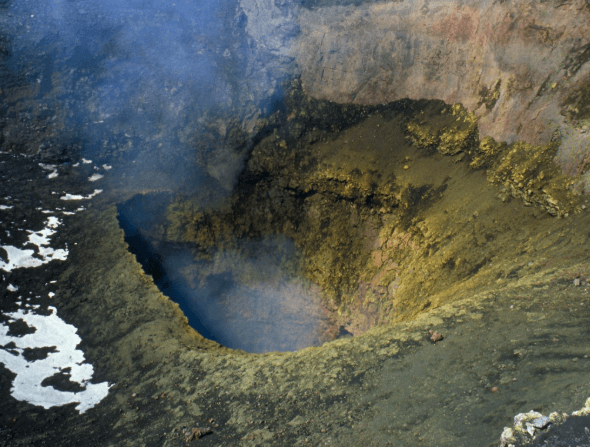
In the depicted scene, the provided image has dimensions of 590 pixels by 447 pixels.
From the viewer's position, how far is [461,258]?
27.5 feet

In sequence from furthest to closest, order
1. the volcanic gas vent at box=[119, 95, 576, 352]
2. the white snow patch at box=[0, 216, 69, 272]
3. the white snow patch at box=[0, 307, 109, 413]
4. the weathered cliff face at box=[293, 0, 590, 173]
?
the volcanic gas vent at box=[119, 95, 576, 352] < the white snow patch at box=[0, 216, 69, 272] < the weathered cliff face at box=[293, 0, 590, 173] < the white snow patch at box=[0, 307, 109, 413]

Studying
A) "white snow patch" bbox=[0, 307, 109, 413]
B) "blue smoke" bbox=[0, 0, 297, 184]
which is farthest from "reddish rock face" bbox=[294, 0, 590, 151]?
"white snow patch" bbox=[0, 307, 109, 413]

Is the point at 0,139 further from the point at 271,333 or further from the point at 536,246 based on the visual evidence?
the point at 536,246

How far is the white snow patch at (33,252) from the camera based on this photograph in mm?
8961

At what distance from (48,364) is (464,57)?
11.4m

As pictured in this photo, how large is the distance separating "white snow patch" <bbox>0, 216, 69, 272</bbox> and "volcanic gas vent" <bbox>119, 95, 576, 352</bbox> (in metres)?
1.86

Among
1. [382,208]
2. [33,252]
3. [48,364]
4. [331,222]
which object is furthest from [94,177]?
[382,208]

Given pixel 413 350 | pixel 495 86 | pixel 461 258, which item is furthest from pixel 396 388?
pixel 495 86

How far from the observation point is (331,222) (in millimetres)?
11820

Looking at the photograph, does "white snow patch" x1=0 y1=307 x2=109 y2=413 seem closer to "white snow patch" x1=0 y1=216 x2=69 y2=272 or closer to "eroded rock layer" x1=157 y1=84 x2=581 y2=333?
"white snow patch" x1=0 y1=216 x2=69 y2=272

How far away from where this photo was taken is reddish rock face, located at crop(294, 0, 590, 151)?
7797 mm

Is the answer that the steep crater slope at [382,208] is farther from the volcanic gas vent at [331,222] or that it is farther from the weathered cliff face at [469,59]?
the weathered cliff face at [469,59]

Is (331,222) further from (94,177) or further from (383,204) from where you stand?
(94,177)

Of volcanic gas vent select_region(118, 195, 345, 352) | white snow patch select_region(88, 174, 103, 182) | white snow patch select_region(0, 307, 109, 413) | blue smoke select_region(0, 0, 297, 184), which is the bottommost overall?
white snow patch select_region(0, 307, 109, 413)
